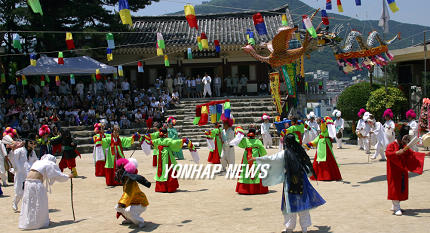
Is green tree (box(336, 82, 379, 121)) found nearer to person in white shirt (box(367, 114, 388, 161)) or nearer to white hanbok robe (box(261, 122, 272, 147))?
white hanbok robe (box(261, 122, 272, 147))

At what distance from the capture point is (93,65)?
21500 millimetres

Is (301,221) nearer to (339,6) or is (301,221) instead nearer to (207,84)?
(339,6)

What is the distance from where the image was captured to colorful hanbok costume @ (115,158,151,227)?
23.9 feet

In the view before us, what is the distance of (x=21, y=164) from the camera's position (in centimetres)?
927

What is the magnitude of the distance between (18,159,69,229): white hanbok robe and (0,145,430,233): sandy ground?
A: 22cm

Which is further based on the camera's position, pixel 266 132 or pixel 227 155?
pixel 266 132

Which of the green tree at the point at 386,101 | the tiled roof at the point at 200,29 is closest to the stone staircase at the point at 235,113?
the tiled roof at the point at 200,29

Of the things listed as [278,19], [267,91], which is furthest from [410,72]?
[278,19]

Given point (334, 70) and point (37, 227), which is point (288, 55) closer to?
point (37, 227)

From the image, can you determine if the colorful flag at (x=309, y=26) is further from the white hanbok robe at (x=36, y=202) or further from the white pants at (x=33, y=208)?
the white pants at (x=33, y=208)

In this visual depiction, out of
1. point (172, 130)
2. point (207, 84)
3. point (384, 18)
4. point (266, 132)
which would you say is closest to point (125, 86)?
point (207, 84)

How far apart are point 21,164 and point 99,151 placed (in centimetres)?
343

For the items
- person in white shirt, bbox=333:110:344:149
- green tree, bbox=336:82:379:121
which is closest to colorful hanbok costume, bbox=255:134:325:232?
person in white shirt, bbox=333:110:344:149

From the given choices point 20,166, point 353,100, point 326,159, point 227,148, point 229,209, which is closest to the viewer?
point 229,209
